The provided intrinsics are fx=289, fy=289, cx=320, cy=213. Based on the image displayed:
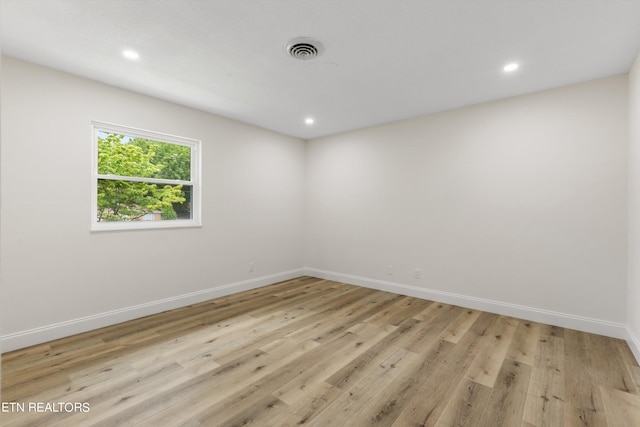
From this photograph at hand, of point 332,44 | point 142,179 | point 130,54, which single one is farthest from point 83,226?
point 332,44

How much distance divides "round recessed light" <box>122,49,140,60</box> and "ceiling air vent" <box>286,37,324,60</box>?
1.31m

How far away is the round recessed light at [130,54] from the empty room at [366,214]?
0.02 m

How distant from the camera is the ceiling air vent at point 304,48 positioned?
228 cm

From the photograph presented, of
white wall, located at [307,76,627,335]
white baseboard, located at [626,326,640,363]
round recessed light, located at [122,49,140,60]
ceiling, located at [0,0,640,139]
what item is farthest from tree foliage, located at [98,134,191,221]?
white baseboard, located at [626,326,640,363]

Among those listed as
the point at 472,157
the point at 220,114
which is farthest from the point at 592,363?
the point at 220,114

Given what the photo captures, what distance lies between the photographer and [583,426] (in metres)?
1.65

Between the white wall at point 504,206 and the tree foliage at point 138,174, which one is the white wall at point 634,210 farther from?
the tree foliage at point 138,174

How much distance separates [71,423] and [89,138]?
8.27ft

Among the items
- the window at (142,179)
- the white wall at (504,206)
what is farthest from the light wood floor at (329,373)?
the window at (142,179)

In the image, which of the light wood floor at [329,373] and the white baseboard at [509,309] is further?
the white baseboard at [509,309]

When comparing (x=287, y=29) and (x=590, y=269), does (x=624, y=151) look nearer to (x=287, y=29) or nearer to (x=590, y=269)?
(x=590, y=269)

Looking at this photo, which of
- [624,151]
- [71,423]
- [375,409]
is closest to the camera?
[71,423]

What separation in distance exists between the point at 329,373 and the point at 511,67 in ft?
10.2

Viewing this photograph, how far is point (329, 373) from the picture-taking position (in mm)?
2170
